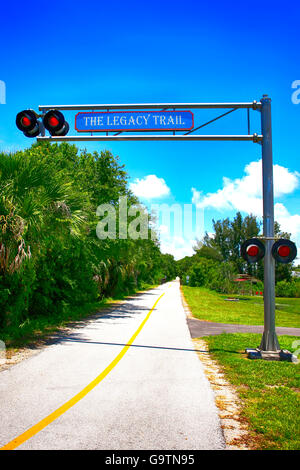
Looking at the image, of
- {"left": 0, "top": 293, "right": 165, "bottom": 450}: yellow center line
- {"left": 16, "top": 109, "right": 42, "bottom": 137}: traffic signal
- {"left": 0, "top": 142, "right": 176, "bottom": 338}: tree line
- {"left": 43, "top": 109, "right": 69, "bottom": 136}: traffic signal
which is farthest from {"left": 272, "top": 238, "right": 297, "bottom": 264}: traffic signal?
{"left": 16, "top": 109, "right": 42, "bottom": 137}: traffic signal

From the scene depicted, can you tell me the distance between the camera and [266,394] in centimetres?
559

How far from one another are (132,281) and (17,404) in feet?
→ 122

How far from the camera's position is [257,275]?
84688 millimetres

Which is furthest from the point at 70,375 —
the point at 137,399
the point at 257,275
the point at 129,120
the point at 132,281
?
the point at 257,275

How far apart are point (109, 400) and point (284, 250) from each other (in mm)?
4997

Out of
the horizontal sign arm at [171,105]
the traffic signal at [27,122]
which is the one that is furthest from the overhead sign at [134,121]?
the traffic signal at [27,122]

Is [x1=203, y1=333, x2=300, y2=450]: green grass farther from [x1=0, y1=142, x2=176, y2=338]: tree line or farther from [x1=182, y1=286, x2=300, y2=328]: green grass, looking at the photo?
[x1=182, y1=286, x2=300, y2=328]: green grass

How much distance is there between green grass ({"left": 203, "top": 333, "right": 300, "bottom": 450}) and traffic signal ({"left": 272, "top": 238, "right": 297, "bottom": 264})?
86.4 inches

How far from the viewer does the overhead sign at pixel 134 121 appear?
28.7ft

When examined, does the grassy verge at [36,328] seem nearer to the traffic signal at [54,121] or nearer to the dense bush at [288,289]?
the traffic signal at [54,121]

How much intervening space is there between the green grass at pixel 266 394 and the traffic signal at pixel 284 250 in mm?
2195

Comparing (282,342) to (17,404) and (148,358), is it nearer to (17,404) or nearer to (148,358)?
(148,358)

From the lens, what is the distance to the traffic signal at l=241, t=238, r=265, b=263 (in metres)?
8.28

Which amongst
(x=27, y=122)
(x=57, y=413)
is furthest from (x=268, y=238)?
(x=27, y=122)
